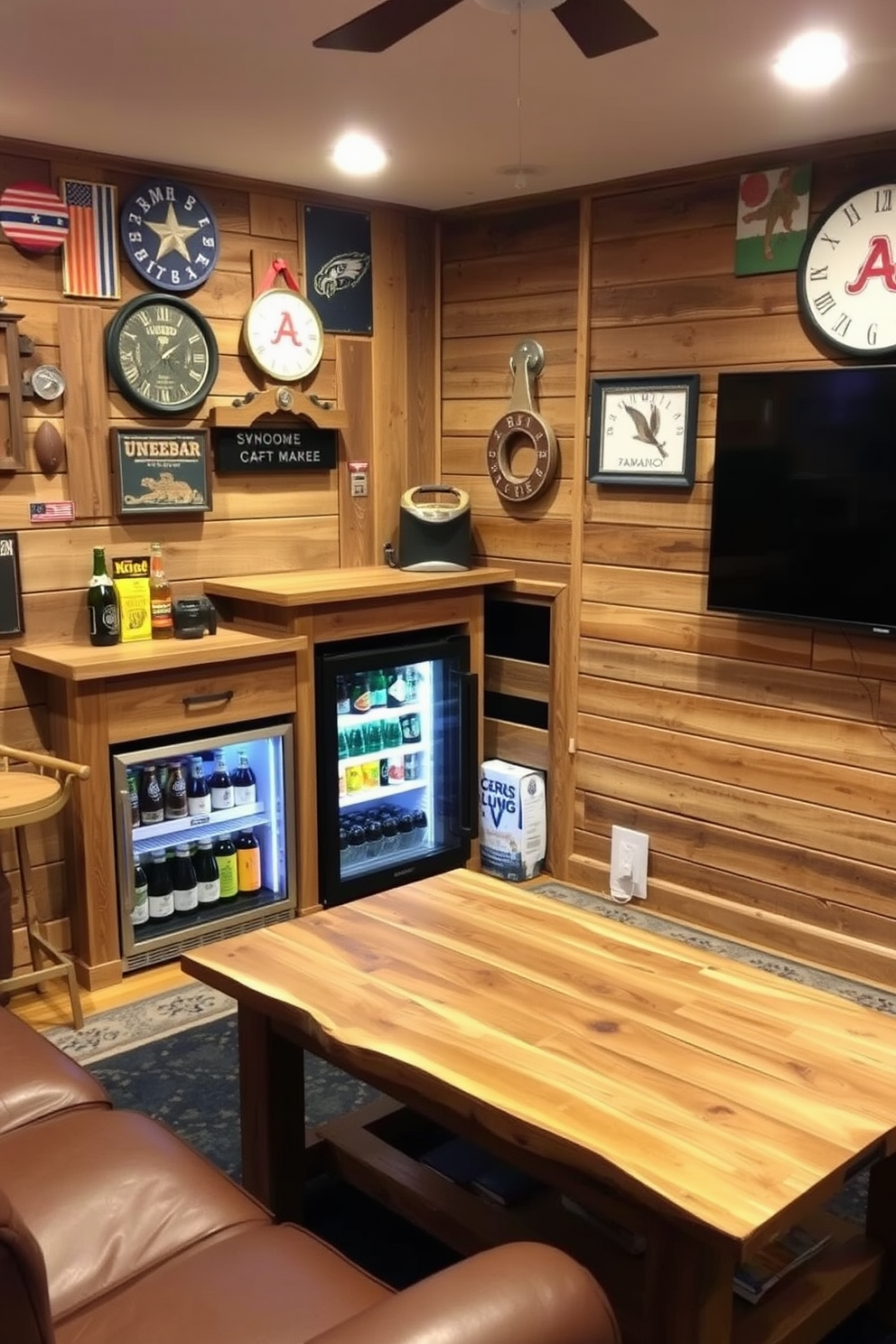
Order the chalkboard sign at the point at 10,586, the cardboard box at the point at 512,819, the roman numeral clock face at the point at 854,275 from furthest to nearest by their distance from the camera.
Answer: the cardboard box at the point at 512,819
the chalkboard sign at the point at 10,586
the roman numeral clock face at the point at 854,275

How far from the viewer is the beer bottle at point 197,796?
145 inches

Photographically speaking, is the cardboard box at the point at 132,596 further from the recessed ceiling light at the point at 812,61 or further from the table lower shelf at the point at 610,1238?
the recessed ceiling light at the point at 812,61

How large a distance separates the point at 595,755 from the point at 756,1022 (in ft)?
6.93

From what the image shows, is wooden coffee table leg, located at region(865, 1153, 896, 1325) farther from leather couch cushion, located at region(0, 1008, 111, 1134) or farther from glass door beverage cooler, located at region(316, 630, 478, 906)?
glass door beverage cooler, located at region(316, 630, 478, 906)

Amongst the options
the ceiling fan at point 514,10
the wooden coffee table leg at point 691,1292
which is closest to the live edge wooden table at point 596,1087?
the wooden coffee table leg at point 691,1292

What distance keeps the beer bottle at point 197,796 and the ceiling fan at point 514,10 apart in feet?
7.46

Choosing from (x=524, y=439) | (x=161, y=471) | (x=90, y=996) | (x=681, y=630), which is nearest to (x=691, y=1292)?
(x=90, y=996)

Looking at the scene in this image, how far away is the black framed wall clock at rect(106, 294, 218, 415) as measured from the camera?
352cm

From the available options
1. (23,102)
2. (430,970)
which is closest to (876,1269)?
(430,970)

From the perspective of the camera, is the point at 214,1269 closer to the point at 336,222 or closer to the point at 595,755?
the point at 595,755

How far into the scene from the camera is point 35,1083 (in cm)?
198

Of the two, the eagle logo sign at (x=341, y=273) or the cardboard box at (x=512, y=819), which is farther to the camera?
the cardboard box at (x=512, y=819)

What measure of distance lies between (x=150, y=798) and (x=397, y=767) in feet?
3.28

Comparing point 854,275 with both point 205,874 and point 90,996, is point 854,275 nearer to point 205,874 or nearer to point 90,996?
point 205,874
